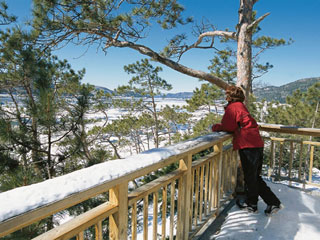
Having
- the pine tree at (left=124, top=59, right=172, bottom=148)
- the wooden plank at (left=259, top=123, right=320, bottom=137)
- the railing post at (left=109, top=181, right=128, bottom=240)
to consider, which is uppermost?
the pine tree at (left=124, top=59, right=172, bottom=148)

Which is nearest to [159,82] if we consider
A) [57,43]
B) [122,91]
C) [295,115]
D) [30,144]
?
[122,91]

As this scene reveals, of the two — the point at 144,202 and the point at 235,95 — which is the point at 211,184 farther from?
the point at 144,202

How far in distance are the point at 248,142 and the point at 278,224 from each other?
0.93 m

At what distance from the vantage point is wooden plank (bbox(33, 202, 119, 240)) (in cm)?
76

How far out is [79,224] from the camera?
2.73 ft

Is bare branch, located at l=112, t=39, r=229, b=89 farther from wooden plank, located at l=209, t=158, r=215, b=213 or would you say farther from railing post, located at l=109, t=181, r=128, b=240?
railing post, located at l=109, t=181, r=128, b=240

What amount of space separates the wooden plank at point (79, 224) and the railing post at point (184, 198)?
0.73 m

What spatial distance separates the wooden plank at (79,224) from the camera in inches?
29.9

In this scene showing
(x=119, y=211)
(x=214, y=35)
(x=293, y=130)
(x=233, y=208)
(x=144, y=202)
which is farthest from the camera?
(x=214, y=35)

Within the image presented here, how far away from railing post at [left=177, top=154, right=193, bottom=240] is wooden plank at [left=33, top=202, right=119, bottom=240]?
0.73 m

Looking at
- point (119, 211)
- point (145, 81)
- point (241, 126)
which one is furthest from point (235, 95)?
point (145, 81)

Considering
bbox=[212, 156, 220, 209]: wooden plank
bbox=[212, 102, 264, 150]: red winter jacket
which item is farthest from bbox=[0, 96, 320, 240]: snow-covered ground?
bbox=[212, 102, 264, 150]: red winter jacket

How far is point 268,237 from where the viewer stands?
1927mm

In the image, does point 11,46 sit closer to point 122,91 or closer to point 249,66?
point 249,66
